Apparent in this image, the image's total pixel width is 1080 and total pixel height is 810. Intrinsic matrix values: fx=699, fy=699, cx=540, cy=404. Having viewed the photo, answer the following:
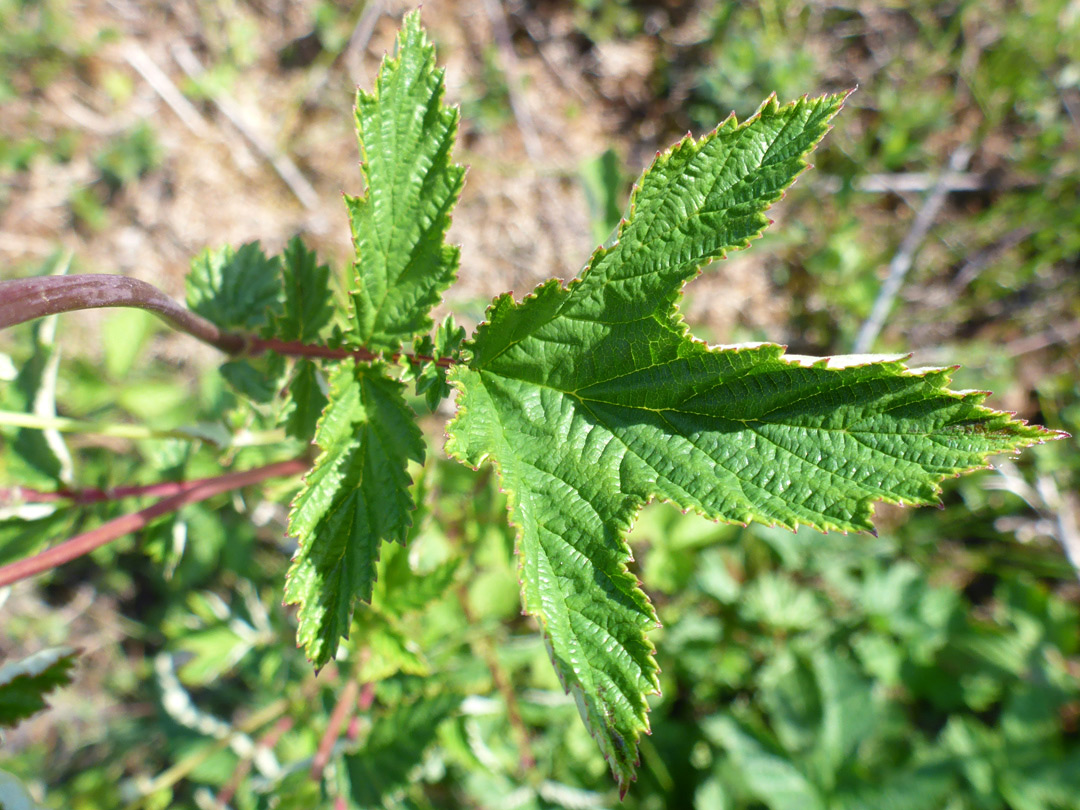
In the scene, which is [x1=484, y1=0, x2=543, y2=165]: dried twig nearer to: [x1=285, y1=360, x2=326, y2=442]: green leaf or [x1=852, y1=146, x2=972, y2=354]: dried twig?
[x1=852, y1=146, x2=972, y2=354]: dried twig

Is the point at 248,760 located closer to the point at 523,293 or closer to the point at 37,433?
the point at 37,433

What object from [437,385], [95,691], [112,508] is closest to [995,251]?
[437,385]

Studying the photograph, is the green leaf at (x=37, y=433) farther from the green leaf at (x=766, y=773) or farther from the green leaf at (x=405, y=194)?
the green leaf at (x=766, y=773)

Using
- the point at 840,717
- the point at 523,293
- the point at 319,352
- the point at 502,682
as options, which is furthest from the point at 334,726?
Answer: the point at 523,293

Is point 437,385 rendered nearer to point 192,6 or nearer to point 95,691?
point 95,691

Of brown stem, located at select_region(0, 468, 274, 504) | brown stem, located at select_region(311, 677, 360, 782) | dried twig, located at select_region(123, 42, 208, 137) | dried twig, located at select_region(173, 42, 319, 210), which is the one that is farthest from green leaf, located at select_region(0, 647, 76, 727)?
dried twig, located at select_region(123, 42, 208, 137)

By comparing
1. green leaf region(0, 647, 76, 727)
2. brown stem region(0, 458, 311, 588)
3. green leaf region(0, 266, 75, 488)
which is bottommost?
green leaf region(0, 647, 76, 727)
